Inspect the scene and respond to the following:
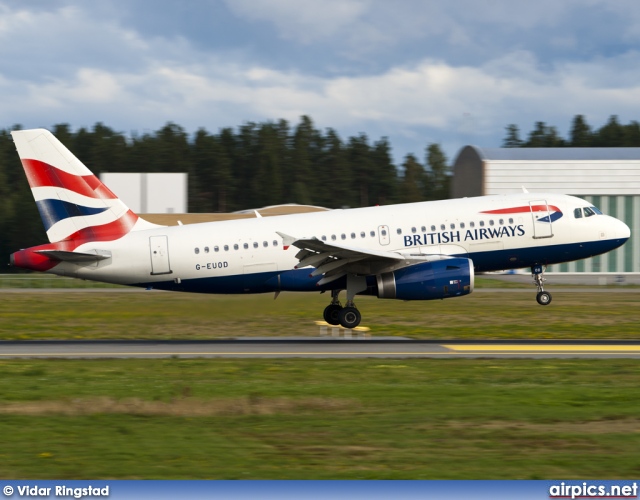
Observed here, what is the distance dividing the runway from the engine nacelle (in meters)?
1.55

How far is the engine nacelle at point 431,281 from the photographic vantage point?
91.1 ft

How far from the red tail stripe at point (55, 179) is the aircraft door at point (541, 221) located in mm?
15366

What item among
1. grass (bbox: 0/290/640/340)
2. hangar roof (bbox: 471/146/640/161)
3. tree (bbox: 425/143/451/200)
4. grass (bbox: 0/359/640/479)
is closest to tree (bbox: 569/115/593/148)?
tree (bbox: 425/143/451/200)

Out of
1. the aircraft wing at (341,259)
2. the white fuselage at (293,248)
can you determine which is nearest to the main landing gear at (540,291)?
the white fuselage at (293,248)

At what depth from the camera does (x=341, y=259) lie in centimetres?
2819

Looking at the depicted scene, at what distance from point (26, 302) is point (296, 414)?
31685mm

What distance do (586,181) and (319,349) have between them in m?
44.8

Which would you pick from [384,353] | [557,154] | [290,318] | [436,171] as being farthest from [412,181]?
[384,353]

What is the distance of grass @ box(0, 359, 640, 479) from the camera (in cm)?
1245

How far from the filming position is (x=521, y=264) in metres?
30.7

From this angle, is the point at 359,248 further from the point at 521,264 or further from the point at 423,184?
the point at 423,184

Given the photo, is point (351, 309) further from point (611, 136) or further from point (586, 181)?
point (611, 136)

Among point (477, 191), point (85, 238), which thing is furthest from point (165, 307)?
point (477, 191)

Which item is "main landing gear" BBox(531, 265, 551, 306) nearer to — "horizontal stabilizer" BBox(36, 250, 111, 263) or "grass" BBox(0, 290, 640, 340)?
"grass" BBox(0, 290, 640, 340)
